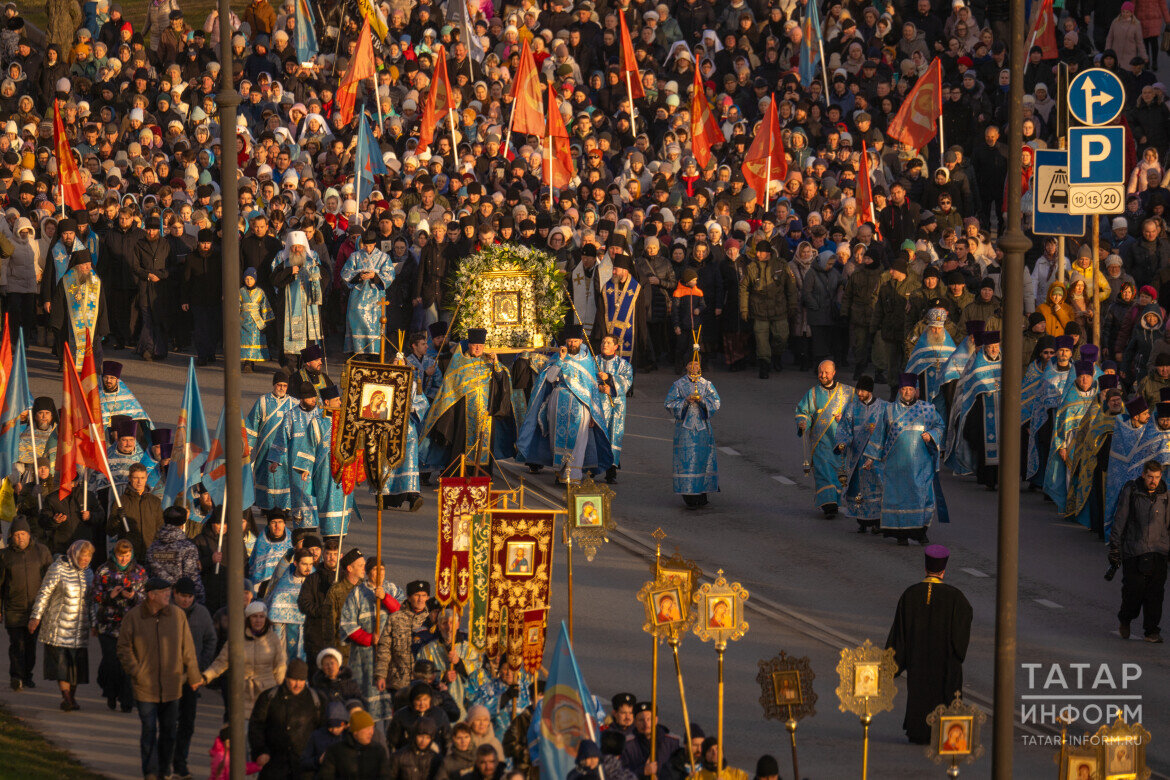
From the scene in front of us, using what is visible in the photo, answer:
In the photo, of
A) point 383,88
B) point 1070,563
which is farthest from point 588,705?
Answer: point 383,88

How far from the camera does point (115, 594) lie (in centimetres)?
1677

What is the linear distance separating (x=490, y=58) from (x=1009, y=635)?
2204 centimetres

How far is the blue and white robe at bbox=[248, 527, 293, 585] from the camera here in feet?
57.9

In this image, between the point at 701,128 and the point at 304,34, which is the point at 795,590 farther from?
the point at 304,34

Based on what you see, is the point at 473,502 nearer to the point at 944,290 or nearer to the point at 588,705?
the point at 588,705

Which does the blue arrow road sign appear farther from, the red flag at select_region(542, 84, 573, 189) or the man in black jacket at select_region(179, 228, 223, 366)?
the man in black jacket at select_region(179, 228, 223, 366)

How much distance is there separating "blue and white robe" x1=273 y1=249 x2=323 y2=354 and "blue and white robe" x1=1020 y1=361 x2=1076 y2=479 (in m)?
8.94

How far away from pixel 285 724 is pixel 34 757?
105 inches

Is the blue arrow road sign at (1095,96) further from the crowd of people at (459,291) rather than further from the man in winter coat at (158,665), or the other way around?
the man in winter coat at (158,665)

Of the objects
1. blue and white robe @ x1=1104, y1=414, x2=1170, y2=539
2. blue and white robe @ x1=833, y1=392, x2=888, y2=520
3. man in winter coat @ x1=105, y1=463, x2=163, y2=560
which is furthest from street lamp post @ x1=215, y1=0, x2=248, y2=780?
blue and white robe @ x1=1104, y1=414, x2=1170, y2=539

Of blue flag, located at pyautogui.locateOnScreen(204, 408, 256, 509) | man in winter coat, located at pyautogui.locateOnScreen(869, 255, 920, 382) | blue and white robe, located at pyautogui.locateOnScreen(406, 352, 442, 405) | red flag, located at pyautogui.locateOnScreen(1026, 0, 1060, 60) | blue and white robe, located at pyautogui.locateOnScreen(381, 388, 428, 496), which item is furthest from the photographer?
red flag, located at pyautogui.locateOnScreen(1026, 0, 1060, 60)

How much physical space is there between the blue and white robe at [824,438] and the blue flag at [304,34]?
46.1 feet

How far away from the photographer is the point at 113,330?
28.5 metres

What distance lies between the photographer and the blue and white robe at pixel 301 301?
26.2 metres
